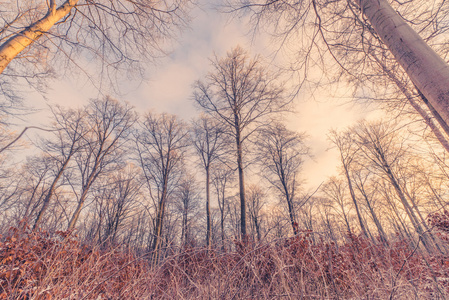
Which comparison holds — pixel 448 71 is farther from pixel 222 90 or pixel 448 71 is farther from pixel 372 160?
pixel 372 160

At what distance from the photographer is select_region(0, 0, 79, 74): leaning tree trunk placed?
9.53ft

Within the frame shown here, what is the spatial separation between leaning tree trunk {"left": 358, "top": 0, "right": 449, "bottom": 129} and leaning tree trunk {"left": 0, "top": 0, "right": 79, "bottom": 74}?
4.59 metres

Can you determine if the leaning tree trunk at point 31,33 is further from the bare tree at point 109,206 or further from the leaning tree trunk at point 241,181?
the leaning tree trunk at point 241,181

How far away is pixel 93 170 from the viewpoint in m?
10.6

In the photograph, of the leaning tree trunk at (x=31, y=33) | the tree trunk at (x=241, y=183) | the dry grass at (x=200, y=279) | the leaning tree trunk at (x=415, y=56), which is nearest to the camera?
the leaning tree trunk at (x=415, y=56)

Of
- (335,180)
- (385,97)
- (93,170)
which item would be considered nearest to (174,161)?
(93,170)

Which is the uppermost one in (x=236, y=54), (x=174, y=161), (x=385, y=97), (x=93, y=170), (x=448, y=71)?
(x=236, y=54)

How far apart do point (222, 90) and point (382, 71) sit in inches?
247

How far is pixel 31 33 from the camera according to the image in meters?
3.10

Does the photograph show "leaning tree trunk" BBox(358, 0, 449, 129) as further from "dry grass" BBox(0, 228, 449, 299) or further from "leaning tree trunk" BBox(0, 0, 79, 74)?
"leaning tree trunk" BBox(0, 0, 79, 74)

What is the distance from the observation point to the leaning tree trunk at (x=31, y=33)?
9.53 ft

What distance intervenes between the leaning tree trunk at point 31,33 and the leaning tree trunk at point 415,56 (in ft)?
15.1

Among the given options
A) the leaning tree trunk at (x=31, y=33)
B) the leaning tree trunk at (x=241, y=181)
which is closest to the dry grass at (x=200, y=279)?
the leaning tree trunk at (x=31, y=33)

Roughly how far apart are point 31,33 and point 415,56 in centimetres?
566
